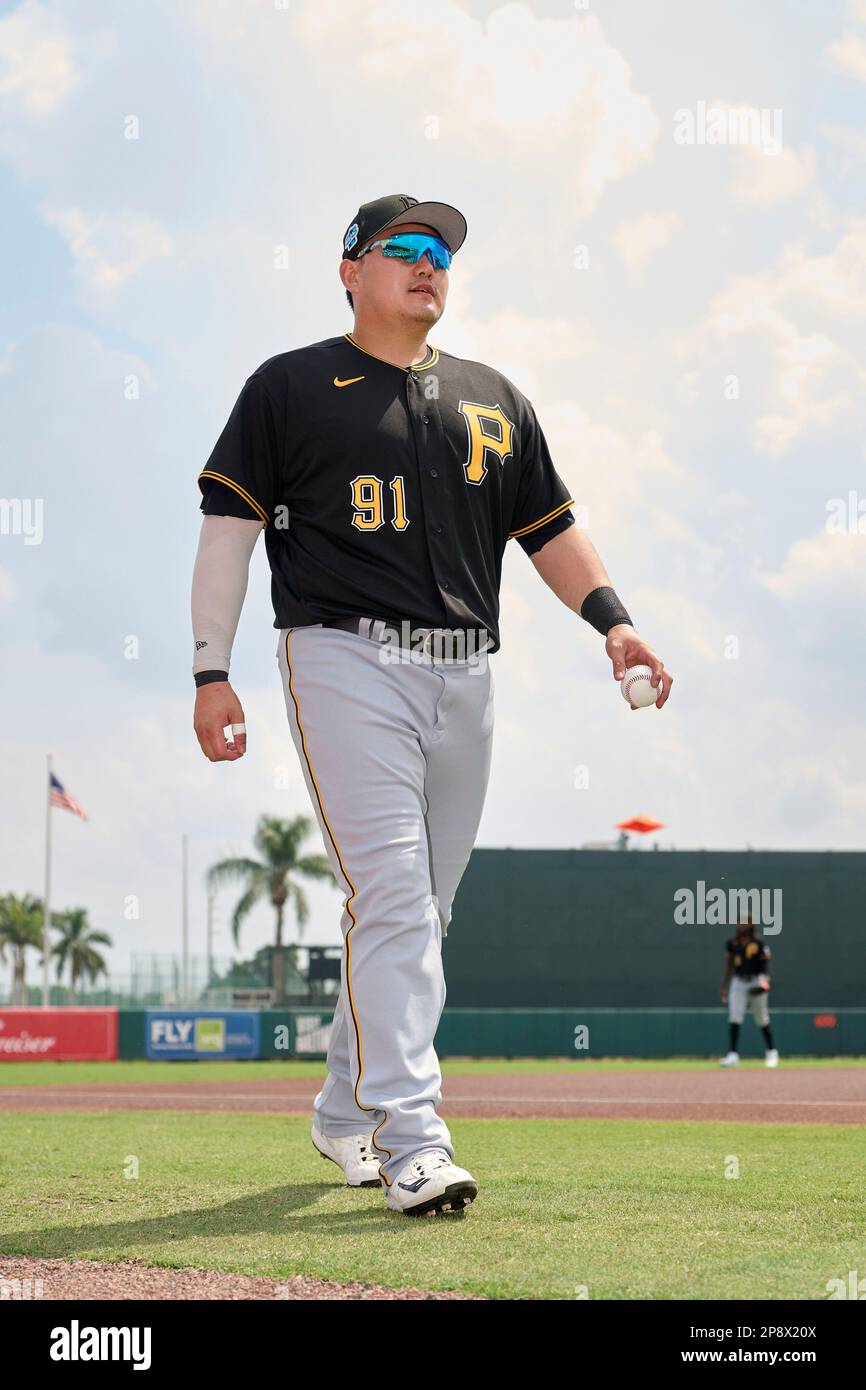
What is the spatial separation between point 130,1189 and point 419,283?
2.57 metres

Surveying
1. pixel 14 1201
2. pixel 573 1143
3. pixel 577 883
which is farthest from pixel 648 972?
pixel 14 1201

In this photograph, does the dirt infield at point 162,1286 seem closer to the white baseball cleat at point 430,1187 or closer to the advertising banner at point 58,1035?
the white baseball cleat at point 430,1187

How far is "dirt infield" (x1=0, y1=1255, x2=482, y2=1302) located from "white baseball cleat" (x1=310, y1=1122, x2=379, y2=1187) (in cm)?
112

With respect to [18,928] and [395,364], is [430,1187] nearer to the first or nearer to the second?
[395,364]

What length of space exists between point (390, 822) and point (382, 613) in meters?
0.54

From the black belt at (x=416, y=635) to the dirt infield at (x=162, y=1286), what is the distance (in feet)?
5.17

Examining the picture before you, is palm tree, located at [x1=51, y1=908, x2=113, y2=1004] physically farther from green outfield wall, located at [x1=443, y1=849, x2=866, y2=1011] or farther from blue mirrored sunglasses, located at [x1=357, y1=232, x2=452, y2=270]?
blue mirrored sunglasses, located at [x1=357, y1=232, x2=452, y2=270]

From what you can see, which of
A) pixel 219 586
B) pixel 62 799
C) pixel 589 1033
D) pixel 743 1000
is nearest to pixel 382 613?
pixel 219 586

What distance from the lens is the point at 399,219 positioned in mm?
3949

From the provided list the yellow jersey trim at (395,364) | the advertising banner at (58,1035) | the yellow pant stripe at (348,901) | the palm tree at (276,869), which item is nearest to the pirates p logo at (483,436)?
the yellow jersey trim at (395,364)

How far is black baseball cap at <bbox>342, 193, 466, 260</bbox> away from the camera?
3953 millimetres

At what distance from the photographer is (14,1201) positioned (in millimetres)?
3693
